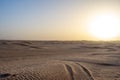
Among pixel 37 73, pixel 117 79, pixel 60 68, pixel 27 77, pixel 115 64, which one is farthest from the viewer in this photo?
pixel 115 64

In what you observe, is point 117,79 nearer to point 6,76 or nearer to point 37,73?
point 37,73

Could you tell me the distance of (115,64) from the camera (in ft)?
27.4

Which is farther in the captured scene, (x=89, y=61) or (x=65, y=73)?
(x=89, y=61)

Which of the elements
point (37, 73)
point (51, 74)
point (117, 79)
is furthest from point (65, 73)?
point (117, 79)

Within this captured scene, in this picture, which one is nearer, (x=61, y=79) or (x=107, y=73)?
(x=61, y=79)

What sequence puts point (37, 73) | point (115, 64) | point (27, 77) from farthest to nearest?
point (115, 64)
point (37, 73)
point (27, 77)

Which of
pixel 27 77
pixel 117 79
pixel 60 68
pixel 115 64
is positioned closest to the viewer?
pixel 27 77

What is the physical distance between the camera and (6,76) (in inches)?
215

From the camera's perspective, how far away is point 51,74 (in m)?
5.77

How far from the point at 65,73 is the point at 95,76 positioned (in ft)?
2.71

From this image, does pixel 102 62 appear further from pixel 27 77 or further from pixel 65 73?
pixel 27 77

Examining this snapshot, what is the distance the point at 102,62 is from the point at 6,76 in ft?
13.6

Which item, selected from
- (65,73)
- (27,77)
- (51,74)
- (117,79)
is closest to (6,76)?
(27,77)

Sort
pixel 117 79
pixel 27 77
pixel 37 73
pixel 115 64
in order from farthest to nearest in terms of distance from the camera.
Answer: pixel 115 64
pixel 117 79
pixel 37 73
pixel 27 77
